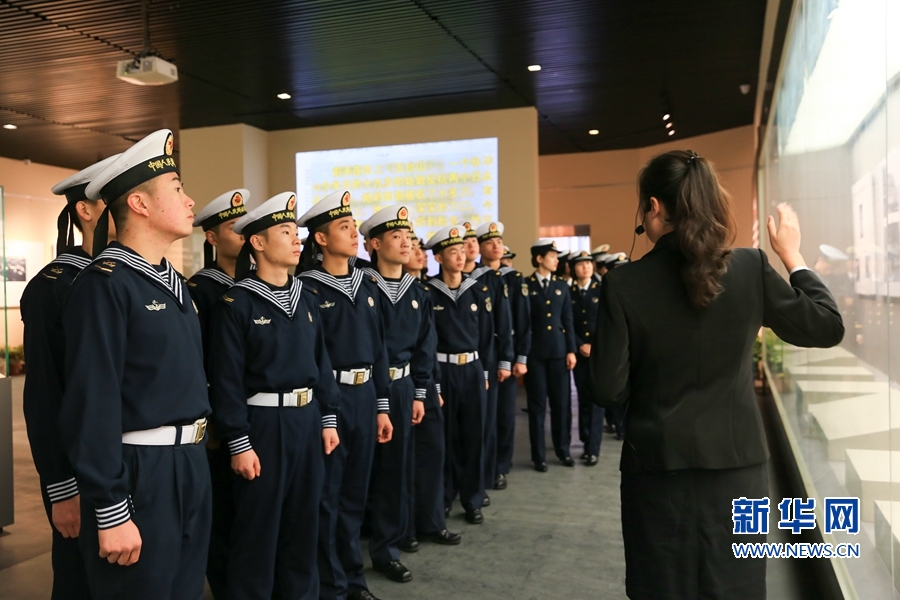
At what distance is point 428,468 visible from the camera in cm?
390

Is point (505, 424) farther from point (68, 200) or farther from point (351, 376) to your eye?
point (68, 200)

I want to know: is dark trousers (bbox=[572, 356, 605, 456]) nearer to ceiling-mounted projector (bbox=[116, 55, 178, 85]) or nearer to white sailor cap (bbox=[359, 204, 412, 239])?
white sailor cap (bbox=[359, 204, 412, 239])

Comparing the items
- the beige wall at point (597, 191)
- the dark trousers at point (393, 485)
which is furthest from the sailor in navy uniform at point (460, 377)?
the beige wall at point (597, 191)

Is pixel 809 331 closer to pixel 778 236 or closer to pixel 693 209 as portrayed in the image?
pixel 778 236

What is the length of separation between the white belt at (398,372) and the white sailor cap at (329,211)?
78cm

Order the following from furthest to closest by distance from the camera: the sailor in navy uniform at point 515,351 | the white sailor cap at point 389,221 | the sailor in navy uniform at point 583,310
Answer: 1. the sailor in navy uniform at point 583,310
2. the sailor in navy uniform at point 515,351
3. the white sailor cap at point 389,221

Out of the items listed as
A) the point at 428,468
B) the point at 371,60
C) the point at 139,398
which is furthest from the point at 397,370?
the point at 371,60

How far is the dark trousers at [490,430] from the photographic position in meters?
4.83

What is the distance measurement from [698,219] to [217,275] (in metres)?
2.16

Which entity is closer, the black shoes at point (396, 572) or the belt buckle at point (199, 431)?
the belt buckle at point (199, 431)

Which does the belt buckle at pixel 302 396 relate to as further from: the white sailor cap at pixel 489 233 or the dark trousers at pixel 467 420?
the white sailor cap at pixel 489 233

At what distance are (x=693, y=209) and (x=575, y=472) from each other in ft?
13.5

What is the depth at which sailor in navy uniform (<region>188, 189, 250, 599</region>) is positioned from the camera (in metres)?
2.94

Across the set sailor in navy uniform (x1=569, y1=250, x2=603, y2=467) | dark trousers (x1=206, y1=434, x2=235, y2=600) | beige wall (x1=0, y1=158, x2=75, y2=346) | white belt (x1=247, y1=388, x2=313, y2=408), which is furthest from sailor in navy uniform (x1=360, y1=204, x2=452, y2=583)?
beige wall (x1=0, y1=158, x2=75, y2=346)
